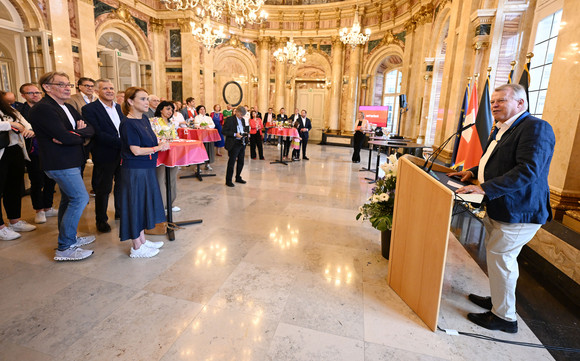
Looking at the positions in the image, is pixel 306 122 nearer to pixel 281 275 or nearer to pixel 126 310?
pixel 281 275

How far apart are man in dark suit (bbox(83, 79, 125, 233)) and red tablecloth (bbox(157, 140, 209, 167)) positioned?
0.51 m

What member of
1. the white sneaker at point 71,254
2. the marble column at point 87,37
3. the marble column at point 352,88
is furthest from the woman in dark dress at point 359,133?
the marble column at point 87,37

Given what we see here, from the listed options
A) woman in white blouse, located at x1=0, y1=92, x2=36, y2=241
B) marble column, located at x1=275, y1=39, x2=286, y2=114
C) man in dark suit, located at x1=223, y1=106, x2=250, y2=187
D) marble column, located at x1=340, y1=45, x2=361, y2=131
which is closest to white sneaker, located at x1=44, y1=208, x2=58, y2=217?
woman in white blouse, located at x1=0, y1=92, x2=36, y2=241

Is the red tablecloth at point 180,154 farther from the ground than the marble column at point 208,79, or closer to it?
closer to it

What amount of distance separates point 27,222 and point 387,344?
444cm

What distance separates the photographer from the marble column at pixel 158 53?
39.7 ft

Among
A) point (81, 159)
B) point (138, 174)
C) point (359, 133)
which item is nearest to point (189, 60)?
point (359, 133)

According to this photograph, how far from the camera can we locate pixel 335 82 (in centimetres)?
1438

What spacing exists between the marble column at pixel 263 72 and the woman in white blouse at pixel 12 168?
1222 centimetres

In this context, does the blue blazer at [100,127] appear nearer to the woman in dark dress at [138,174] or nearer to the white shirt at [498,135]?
the woman in dark dress at [138,174]

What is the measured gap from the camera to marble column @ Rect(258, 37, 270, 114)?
14.8 m

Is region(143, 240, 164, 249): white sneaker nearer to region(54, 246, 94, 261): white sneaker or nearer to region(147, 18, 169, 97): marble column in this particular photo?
region(54, 246, 94, 261): white sneaker

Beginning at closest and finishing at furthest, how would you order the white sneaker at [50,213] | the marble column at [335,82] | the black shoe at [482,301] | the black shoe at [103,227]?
the black shoe at [482,301], the black shoe at [103,227], the white sneaker at [50,213], the marble column at [335,82]

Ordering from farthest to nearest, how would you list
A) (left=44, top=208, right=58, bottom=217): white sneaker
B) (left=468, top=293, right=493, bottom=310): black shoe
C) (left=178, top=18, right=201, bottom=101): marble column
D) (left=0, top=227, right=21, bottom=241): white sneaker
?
(left=178, top=18, right=201, bottom=101): marble column → (left=44, top=208, right=58, bottom=217): white sneaker → (left=0, top=227, right=21, bottom=241): white sneaker → (left=468, top=293, right=493, bottom=310): black shoe
